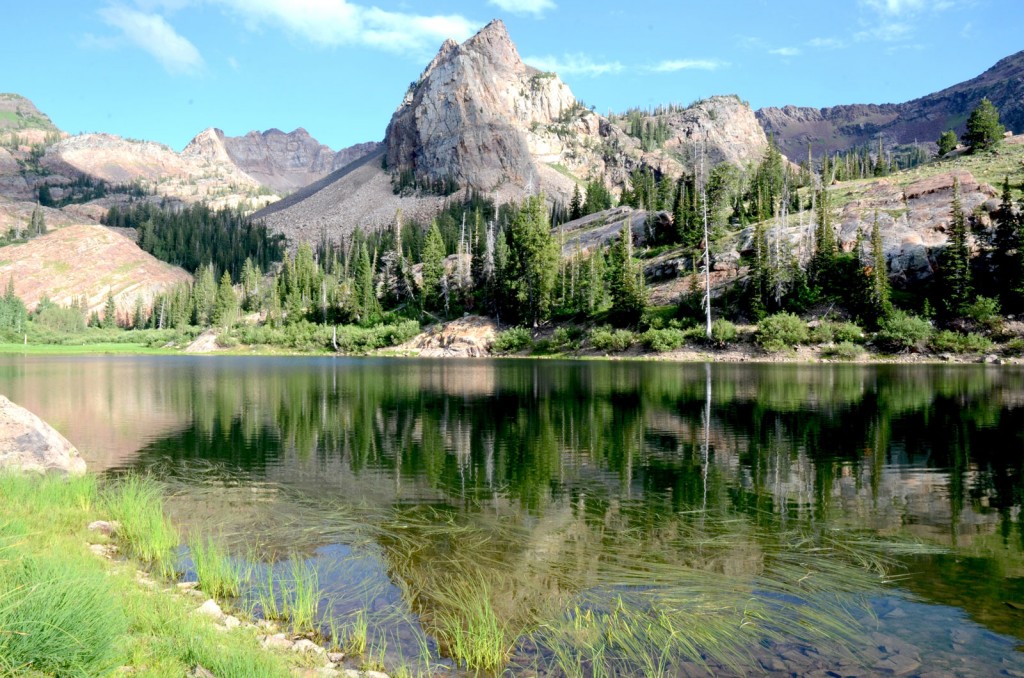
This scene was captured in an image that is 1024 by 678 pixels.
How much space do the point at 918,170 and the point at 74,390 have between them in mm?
143512

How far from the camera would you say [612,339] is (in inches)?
3504

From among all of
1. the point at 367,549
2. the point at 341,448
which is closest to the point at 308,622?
the point at 367,549

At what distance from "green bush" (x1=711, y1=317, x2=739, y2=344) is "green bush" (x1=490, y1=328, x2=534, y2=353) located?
30374mm

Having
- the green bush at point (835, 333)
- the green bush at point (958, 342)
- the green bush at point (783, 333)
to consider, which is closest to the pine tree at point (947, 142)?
the green bush at point (958, 342)

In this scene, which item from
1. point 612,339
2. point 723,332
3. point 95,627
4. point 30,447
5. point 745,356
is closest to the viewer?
point 95,627

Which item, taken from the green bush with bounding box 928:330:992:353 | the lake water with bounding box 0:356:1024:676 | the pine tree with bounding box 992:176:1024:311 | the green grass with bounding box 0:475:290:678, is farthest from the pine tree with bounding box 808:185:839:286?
the green grass with bounding box 0:475:290:678

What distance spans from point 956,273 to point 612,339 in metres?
43.4

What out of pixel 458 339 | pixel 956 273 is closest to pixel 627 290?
pixel 458 339

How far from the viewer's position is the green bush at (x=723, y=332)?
3223 inches

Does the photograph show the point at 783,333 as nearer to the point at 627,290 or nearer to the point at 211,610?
the point at 627,290

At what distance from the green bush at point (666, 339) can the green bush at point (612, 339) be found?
10.4 feet

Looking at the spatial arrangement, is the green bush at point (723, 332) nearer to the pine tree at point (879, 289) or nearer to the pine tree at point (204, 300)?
the pine tree at point (879, 289)

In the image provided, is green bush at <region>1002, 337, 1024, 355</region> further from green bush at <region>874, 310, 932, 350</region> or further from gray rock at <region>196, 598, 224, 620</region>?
gray rock at <region>196, 598, 224, 620</region>

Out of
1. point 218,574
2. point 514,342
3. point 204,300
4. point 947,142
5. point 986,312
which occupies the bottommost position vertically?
point 218,574
